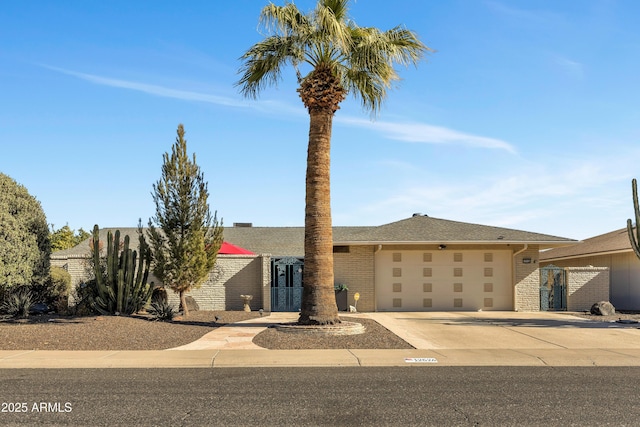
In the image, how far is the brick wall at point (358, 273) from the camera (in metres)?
25.5

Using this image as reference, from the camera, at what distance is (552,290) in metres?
26.3

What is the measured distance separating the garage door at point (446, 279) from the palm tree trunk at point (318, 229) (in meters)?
8.63

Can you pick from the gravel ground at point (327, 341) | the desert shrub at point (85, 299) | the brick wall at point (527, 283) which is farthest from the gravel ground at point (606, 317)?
the desert shrub at point (85, 299)

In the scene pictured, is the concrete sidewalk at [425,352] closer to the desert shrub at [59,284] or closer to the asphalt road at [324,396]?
→ the asphalt road at [324,396]

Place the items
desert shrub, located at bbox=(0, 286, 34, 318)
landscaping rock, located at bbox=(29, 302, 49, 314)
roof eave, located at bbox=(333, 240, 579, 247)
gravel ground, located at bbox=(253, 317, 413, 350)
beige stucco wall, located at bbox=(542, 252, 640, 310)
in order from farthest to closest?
beige stucco wall, located at bbox=(542, 252, 640, 310), roof eave, located at bbox=(333, 240, 579, 247), landscaping rock, located at bbox=(29, 302, 49, 314), desert shrub, located at bbox=(0, 286, 34, 318), gravel ground, located at bbox=(253, 317, 413, 350)

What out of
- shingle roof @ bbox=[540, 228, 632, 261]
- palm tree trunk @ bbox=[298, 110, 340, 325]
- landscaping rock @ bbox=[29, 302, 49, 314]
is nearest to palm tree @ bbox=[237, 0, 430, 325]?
palm tree trunk @ bbox=[298, 110, 340, 325]

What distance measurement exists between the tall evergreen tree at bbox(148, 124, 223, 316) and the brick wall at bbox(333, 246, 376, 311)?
20.3 ft

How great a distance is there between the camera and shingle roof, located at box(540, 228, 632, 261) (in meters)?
30.0

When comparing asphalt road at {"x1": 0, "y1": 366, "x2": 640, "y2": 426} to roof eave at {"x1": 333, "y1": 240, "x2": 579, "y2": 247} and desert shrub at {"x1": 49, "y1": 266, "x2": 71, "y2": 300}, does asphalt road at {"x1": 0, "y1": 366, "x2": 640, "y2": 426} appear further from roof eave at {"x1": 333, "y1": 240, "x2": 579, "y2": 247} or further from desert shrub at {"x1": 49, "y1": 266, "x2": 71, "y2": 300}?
roof eave at {"x1": 333, "y1": 240, "x2": 579, "y2": 247}

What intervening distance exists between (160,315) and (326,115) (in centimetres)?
856

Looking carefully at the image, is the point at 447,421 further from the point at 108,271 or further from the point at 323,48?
the point at 108,271

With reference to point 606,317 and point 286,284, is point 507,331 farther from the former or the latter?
point 286,284

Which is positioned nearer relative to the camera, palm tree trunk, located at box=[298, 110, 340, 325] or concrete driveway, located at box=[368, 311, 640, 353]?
concrete driveway, located at box=[368, 311, 640, 353]

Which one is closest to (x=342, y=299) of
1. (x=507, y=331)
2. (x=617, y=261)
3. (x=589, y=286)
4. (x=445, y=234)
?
(x=445, y=234)
